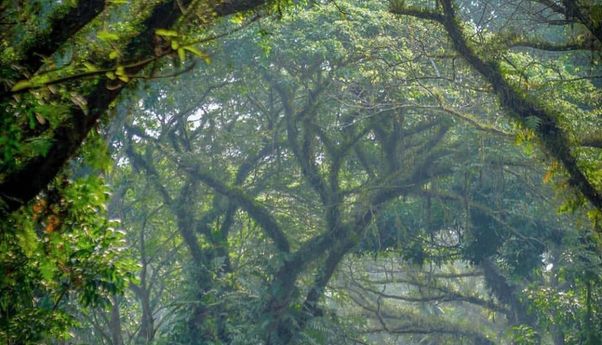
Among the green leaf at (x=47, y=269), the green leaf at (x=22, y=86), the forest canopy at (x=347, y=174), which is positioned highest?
the forest canopy at (x=347, y=174)

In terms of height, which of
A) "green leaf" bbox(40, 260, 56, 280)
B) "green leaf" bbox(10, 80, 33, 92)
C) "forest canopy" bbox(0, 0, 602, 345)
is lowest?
"green leaf" bbox(10, 80, 33, 92)

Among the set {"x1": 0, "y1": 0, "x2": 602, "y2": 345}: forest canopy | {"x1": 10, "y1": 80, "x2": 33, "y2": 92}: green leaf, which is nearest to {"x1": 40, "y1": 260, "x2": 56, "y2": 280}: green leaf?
{"x1": 10, "y1": 80, "x2": 33, "y2": 92}: green leaf

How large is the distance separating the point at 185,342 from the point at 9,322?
815cm

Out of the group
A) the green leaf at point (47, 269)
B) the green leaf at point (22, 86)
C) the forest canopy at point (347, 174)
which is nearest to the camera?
the green leaf at point (22, 86)

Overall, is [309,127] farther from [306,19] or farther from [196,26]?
[196,26]

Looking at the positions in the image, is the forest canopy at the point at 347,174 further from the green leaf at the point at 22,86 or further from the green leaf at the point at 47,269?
the green leaf at the point at 22,86

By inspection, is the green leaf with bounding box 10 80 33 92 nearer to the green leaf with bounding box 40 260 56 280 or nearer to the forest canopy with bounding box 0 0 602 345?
the green leaf with bounding box 40 260 56 280

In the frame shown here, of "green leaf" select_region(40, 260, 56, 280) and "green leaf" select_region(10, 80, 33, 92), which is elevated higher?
"green leaf" select_region(40, 260, 56, 280)

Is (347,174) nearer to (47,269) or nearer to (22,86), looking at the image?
(47,269)

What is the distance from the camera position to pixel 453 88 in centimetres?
1294

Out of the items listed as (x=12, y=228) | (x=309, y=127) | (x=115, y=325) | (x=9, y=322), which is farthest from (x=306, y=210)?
(x=12, y=228)

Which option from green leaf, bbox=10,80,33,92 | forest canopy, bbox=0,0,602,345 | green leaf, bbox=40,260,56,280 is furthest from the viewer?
forest canopy, bbox=0,0,602,345

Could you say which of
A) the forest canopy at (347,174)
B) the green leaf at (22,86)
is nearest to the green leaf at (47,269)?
the green leaf at (22,86)

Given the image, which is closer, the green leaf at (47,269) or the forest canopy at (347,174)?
the green leaf at (47,269)
